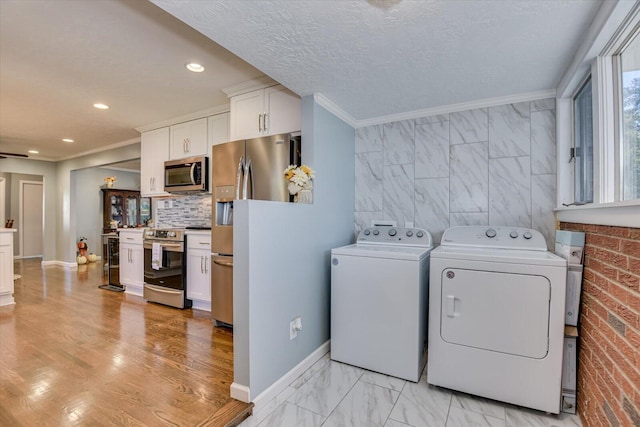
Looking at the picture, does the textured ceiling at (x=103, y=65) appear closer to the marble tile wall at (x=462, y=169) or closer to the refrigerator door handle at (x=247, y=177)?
the refrigerator door handle at (x=247, y=177)

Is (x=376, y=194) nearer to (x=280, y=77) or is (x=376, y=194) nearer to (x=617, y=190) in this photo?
(x=280, y=77)

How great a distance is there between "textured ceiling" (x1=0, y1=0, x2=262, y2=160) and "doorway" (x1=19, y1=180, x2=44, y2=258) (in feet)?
15.5

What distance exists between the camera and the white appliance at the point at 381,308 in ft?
6.81

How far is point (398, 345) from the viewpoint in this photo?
2.12 m

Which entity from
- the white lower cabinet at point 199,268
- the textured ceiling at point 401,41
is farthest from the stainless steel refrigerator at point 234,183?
the textured ceiling at point 401,41

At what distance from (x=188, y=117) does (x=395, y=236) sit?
2.91m

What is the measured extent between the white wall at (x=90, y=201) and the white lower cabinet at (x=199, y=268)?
4.87m

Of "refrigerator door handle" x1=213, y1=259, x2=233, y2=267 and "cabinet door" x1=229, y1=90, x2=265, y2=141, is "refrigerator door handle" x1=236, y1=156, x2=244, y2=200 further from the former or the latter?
"refrigerator door handle" x1=213, y1=259, x2=233, y2=267

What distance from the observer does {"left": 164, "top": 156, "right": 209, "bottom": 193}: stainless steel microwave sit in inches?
139

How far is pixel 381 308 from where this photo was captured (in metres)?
2.17

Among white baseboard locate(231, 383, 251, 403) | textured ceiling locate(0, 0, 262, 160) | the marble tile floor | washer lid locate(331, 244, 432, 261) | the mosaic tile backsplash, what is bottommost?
the marble tile floor

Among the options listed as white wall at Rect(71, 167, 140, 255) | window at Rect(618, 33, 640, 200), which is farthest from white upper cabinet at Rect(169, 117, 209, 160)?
white wall at Rect(71, 167, 140, 255)

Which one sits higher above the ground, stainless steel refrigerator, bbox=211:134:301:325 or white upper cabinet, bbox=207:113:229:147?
white upper cabinet, bbox=207:113:229:147

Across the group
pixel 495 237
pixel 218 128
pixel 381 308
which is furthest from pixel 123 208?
pixel 495 237
